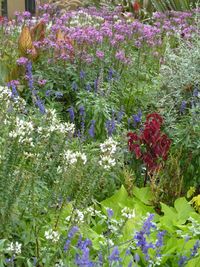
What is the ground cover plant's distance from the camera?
110 inches

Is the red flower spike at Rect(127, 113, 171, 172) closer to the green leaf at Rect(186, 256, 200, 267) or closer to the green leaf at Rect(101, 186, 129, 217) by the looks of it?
the green leaf at Rect(101, 186, 129, 217)

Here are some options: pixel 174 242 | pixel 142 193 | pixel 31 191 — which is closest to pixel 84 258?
pixel 31 191

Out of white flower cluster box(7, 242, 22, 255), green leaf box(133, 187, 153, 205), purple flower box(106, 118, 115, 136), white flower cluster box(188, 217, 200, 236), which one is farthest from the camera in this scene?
purple flower box(106, 118, 115, 136)

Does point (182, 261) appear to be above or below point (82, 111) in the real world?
below

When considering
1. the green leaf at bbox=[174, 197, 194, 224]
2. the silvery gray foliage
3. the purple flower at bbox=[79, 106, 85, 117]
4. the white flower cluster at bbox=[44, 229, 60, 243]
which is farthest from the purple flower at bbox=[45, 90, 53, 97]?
the white flower cluster at bbox=[44, 229, 60, 243]

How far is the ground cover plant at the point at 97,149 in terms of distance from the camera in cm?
280

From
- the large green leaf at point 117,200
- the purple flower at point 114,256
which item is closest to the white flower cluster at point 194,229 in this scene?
the large green leaf at point 117,200

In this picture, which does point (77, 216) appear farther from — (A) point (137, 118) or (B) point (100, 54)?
(B) point (100, 54)

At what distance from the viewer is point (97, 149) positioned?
4.03 m

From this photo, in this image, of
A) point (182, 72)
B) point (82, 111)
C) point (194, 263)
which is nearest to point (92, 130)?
point (82, 111)

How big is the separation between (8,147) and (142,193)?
1.31 m

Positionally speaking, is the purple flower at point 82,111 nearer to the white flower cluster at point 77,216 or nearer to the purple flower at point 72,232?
the white flower cluster at point 77,216

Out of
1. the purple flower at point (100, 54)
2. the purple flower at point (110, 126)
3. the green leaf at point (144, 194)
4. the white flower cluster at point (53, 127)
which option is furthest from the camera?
the purple flower at point (100, 54)

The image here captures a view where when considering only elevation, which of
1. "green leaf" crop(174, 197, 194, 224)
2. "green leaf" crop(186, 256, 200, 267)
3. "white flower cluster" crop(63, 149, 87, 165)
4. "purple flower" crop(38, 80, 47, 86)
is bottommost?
"green leaf" crop(174, 197, 194, 224)
